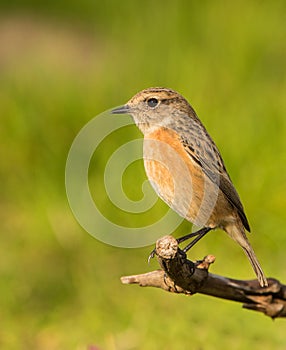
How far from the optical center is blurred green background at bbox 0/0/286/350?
21.4ft

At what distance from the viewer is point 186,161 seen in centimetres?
479

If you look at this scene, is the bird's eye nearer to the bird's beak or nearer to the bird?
the bird

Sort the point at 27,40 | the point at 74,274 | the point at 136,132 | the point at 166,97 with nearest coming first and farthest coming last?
the point at 166,97, the point at 74,274, the point at 136,132, the point at 27,40

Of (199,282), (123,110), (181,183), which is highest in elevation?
(123,110)

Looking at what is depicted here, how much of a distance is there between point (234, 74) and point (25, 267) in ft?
8.18

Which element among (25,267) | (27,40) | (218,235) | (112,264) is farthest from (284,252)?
(27,40)

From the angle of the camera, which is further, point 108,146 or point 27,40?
point 27,40

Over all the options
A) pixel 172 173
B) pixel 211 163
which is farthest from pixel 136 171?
pixel 172 173

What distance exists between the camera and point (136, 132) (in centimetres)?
770

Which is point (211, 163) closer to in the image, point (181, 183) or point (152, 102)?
point (181, 183)

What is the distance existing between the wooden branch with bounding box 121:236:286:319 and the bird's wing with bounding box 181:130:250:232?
0.36m

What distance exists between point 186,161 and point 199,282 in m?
0.62

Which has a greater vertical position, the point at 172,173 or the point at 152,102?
the point at 152,102

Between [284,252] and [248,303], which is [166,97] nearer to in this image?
[248,303]
